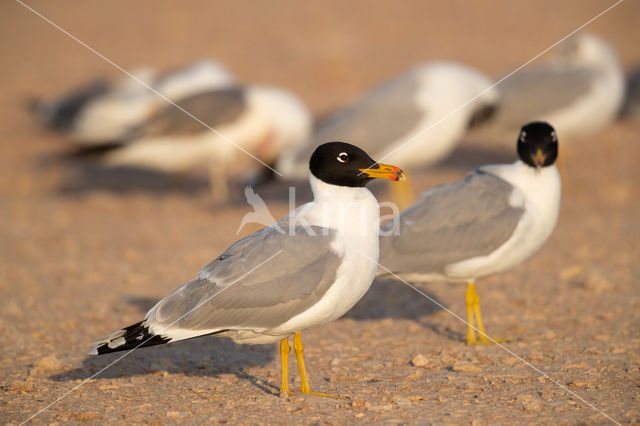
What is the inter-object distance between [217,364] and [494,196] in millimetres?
2138

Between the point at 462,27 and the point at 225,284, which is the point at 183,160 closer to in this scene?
the point at 225,284

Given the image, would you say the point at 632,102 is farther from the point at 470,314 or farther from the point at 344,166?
the point at 344,166

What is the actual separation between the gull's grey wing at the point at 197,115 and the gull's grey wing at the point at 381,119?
6.25 feet

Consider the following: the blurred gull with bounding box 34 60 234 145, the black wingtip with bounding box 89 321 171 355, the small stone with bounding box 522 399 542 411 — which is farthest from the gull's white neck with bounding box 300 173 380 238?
the blurred gull with bounding box 34 60 234 145

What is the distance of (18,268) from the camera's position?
7043 millimetres

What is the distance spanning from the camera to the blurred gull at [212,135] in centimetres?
1041

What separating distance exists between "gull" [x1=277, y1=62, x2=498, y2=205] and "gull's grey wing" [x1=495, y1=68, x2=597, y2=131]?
3.45 feet

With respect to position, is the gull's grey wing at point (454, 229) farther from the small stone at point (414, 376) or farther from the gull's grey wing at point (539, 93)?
the gull's grey wing at point (539, 93)

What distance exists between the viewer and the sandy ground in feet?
13.2

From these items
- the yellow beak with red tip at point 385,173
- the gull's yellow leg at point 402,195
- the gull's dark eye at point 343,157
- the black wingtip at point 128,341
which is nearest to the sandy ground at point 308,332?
the black wingtip at point 128,341

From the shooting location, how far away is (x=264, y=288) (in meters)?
4.05

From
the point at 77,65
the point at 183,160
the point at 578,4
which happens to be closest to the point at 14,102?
the point at 77,65

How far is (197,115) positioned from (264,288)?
6694 mm

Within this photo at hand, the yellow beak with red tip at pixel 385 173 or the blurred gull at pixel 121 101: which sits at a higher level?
the blurred gull at pixel 121 101
